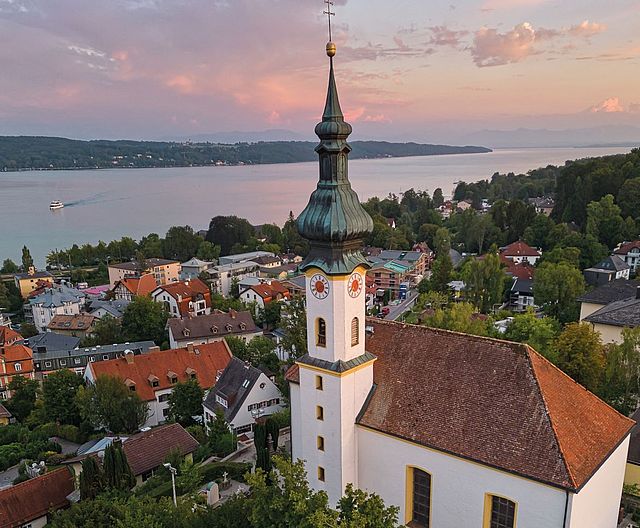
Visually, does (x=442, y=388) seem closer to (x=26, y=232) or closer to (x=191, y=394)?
(x=191, y=394)

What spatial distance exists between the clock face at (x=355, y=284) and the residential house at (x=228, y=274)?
65.3m

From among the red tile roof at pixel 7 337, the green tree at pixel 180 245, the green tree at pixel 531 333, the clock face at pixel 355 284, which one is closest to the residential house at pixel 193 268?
the green tree at pixel 180 245

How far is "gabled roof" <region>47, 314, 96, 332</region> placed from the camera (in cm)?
6281

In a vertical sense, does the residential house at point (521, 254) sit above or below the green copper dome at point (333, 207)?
below

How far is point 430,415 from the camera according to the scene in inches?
696

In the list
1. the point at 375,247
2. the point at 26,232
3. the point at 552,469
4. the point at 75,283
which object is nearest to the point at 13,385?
the point at 552,469

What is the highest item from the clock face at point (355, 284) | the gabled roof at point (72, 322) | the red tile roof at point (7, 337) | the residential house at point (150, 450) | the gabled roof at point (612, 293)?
the clock face at point (355, 284)

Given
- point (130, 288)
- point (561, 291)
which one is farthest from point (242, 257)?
point (561, 291)

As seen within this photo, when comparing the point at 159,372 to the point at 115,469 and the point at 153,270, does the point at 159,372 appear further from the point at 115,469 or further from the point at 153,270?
the point at 153,270

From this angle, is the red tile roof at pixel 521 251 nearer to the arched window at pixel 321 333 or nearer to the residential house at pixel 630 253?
the residential house at pixel 630 253

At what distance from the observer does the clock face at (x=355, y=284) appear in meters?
18.2

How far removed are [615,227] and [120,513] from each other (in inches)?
2892

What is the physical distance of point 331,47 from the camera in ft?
57.1

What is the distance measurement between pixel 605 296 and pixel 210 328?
3695 cm
